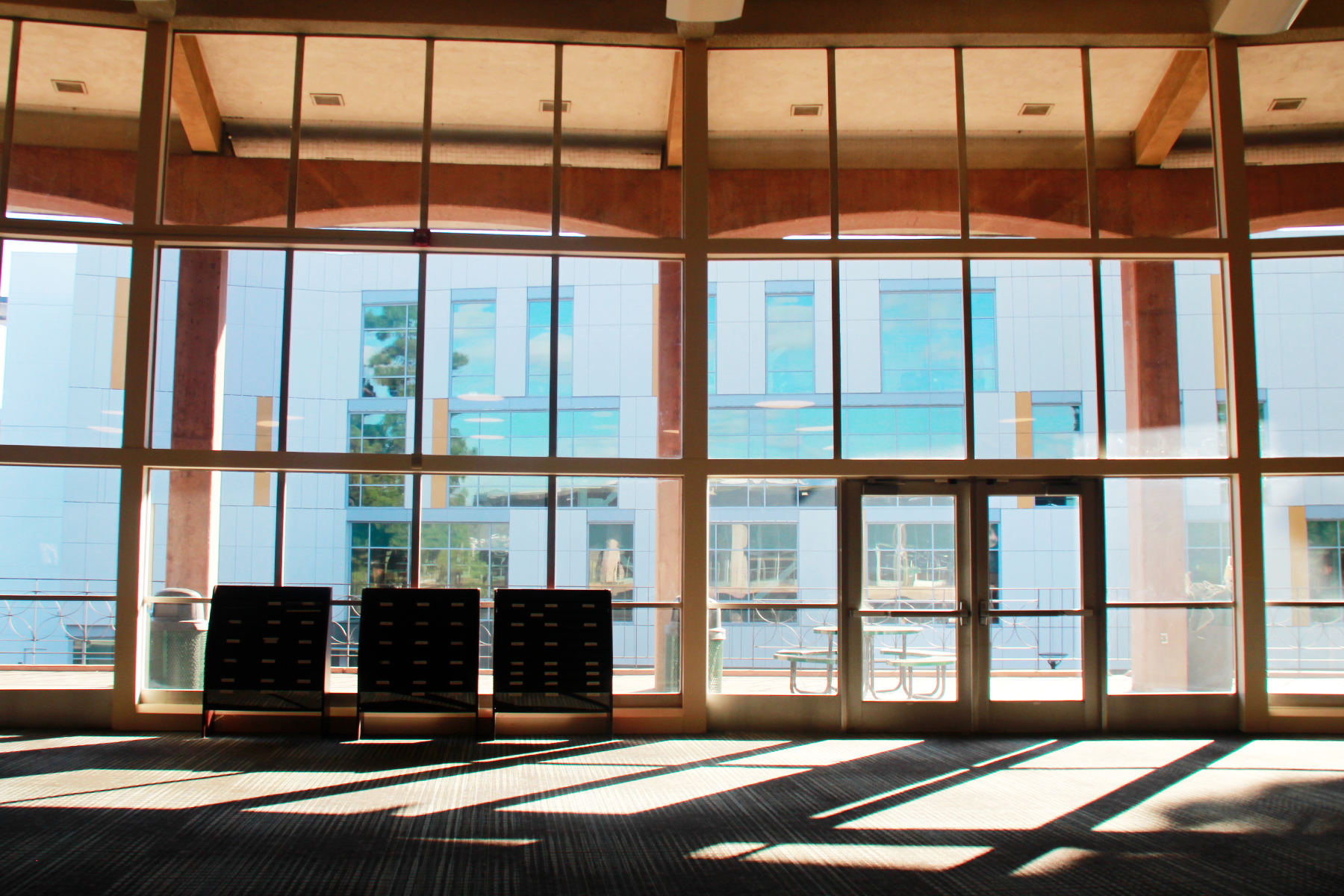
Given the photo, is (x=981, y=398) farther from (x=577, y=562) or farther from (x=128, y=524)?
(x=128, y=524)

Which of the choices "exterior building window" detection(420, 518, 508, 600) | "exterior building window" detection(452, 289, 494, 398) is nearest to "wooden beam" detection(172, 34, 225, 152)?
"exterior building window" detection(452, 289, 494, 398)

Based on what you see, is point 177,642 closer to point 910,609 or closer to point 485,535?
point 485,535

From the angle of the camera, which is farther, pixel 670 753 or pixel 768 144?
pixel 768 144

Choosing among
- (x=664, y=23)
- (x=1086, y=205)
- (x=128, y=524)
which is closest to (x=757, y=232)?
(x=664, y=23)

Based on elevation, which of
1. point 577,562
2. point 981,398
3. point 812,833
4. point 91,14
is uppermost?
point 91,14

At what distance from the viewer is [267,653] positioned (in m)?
6.81

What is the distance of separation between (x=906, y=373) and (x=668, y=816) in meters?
4.04

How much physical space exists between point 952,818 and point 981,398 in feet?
11.7

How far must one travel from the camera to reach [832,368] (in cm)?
736

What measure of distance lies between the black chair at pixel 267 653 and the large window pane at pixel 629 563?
188cm

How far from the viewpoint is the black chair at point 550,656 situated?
22.4 ft

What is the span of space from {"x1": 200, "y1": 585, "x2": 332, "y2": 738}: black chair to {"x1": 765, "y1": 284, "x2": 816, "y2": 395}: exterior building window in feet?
12.9

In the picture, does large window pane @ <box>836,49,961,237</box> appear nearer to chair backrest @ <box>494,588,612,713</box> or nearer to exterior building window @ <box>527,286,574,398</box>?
exterior building window @ <box>527,286,574,398</box>

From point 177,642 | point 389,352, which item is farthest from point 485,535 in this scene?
point 177,642
